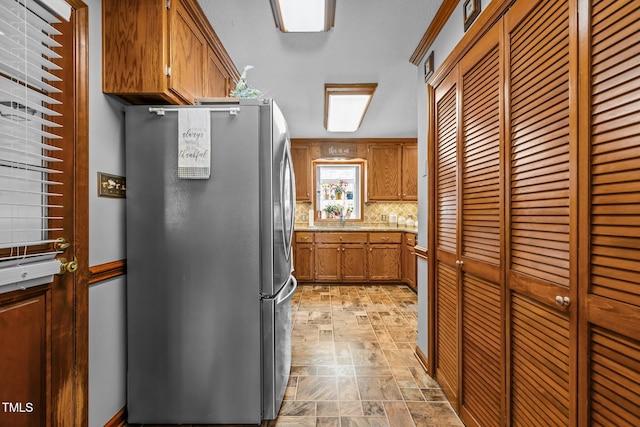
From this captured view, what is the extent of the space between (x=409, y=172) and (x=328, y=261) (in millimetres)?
2119

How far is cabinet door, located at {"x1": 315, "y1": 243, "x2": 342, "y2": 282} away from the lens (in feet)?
16.6

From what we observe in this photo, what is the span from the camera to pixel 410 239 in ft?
15.7

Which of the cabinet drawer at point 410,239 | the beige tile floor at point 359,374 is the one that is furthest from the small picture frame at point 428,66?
the cabinet drawer at point 410,239

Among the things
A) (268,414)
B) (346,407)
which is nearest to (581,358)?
(346,407)

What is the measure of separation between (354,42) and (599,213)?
6.61 ft

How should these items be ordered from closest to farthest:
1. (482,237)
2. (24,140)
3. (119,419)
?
(24,140)
(482,237)
(119,419)

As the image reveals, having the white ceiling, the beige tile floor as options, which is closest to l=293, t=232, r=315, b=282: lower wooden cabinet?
the beige tile floor

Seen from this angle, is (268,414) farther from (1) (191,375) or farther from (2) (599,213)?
(2) (599,213)

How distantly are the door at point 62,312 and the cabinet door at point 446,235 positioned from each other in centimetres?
192

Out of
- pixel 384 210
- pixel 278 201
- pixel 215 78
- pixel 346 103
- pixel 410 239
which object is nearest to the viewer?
pixel 278 201

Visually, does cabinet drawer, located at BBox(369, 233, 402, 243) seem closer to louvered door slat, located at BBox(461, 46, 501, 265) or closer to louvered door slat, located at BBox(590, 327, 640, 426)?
louvered door slat, located at BBox(461, 46, 501, 265)

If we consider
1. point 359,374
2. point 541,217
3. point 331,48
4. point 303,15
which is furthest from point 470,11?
point 359,374

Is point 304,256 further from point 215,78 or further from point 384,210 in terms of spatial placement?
point 215,78

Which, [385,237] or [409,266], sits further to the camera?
[385,237]
